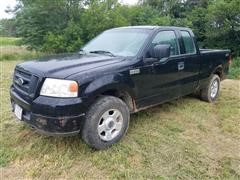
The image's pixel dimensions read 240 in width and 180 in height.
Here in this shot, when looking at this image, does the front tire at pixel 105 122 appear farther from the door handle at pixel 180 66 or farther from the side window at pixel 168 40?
the door handle at pixel 180 66

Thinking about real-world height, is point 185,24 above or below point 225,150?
above

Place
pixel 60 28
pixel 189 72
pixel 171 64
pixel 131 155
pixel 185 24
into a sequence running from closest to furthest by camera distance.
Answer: pixel 131 155
pixel 171 64
pixel 189 72
pixel 60 28
pixel 185 24

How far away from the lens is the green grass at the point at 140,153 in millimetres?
3191

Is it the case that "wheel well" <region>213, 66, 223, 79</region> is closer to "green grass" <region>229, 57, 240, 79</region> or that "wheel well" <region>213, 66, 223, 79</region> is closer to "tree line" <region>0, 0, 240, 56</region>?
"green grass" <region>229, 57, 240, 79</region>

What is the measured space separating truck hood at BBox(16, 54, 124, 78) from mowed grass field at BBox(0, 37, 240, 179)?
1042 mm

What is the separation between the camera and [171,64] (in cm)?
445

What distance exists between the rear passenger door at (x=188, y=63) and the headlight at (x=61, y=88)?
7.66 ft

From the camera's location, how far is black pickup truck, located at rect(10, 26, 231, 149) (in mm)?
3125

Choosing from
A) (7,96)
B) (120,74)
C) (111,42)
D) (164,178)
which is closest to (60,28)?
(7,96)

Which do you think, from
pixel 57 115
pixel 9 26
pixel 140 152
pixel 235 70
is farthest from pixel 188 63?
pixel 9 26

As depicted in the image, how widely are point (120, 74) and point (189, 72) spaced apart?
1.86m

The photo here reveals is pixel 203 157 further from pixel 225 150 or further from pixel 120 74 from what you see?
pixel 120 74

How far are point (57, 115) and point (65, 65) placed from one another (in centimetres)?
72

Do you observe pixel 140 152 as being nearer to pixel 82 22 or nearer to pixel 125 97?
pixel 125 97
